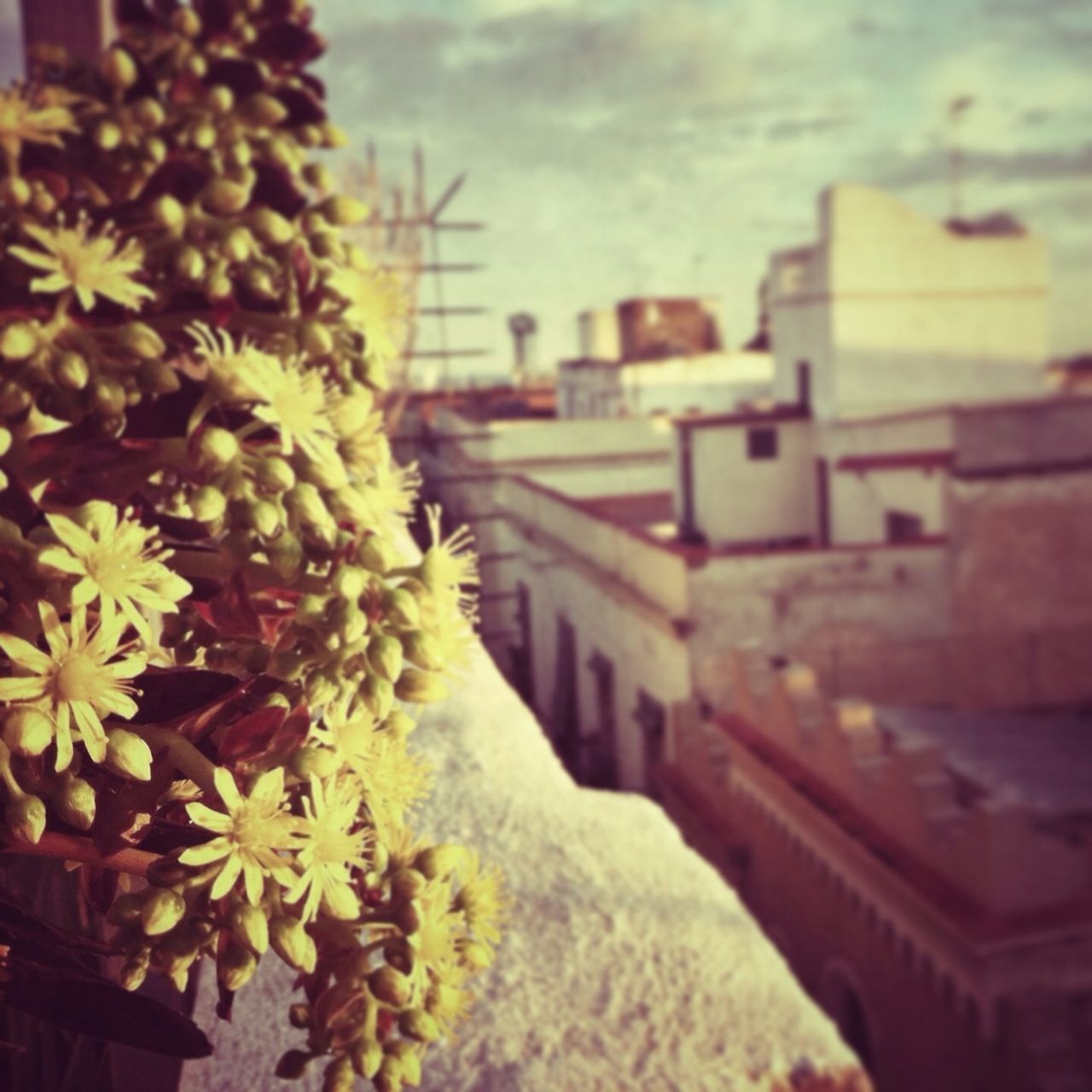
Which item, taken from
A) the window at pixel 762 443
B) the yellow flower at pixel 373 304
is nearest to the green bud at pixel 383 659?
the yellow flower at pixel 373 304

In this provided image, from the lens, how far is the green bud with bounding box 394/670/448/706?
23.9 inches

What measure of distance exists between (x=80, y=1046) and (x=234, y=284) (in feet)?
1.63

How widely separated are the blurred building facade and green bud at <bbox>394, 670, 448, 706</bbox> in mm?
407

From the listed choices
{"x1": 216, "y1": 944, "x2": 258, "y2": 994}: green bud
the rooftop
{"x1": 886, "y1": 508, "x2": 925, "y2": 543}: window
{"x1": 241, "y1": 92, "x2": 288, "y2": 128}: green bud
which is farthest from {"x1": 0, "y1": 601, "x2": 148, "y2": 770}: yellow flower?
{"x1": 886, "y1": 508, "x2": 925, "y2": 543}: window

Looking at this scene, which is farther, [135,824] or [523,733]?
[523,733]

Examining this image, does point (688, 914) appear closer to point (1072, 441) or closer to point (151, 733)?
point (151, 733)

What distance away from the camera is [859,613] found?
10.3 meters

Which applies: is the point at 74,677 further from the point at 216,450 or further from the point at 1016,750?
the point at 1016,750

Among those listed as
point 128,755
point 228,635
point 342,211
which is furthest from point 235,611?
point 342,211

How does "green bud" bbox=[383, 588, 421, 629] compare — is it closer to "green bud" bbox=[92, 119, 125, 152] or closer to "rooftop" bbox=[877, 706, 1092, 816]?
"green bud" bbox=[92, 119, 125, 152]

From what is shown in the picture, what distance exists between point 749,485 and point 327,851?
1484 centimetres

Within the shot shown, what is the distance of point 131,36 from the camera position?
4.10ft

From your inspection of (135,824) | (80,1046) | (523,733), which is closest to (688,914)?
(523,733)

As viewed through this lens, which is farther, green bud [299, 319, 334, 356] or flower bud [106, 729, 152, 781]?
green bud [299, 319, 334, 356]
